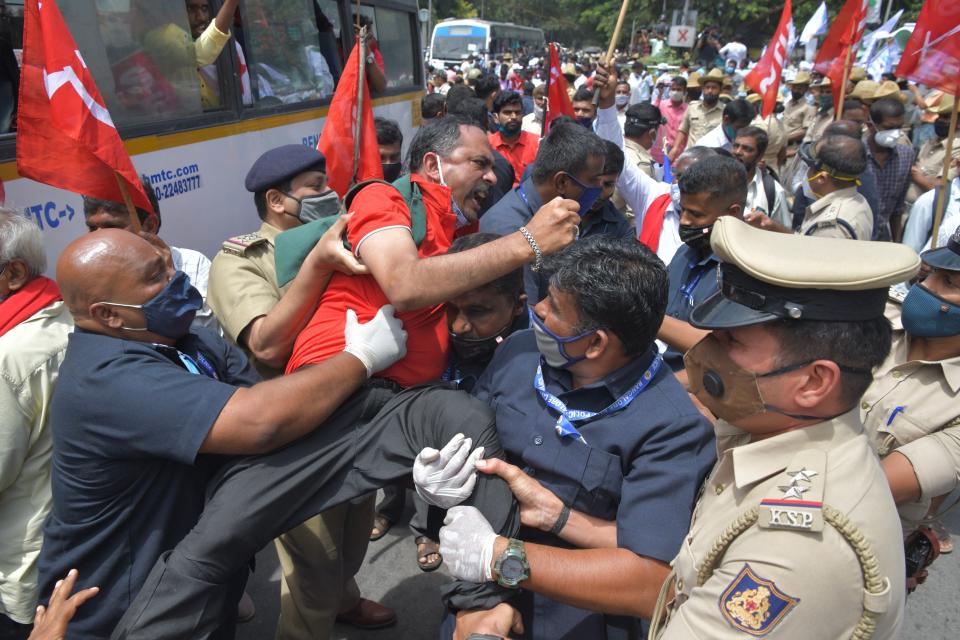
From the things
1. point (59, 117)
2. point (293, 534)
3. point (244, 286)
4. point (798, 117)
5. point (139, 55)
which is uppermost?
point (139, 55)

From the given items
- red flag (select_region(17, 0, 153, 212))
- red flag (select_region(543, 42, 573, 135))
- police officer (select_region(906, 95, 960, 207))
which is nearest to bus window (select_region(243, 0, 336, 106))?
red flag (select_region(543, 42, 573, 135))

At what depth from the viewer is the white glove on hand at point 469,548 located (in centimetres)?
147

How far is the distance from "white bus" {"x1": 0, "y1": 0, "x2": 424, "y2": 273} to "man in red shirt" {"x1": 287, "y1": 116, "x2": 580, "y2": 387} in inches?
76.7

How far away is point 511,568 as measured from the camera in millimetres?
1469

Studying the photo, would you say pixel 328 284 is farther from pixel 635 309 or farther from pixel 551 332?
pixel 635 309

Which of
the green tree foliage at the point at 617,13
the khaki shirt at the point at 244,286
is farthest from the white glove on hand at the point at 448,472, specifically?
the green tree foliage at the point at 617,13

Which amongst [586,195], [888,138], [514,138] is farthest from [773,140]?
[586,195]

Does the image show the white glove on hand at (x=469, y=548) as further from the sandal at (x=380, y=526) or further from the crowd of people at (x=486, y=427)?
the sandal at (x=380, y=526)

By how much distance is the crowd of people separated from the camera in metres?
1.23

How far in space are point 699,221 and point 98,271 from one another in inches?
94.8

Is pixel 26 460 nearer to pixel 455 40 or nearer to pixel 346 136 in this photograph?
pixel 346 136

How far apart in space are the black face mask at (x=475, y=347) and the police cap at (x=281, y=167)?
1.15m

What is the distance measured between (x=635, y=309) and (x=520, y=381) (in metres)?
0.40

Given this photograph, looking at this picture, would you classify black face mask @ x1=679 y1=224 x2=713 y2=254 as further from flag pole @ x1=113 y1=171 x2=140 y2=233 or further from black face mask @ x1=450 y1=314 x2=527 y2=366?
flag pole @ x1=113 y1=171 x2=140 y2=233
